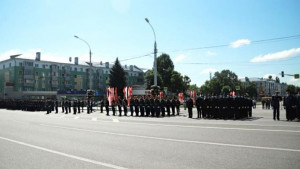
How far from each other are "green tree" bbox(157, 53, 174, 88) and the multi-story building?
20.6 metres

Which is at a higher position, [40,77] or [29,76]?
[29,76]

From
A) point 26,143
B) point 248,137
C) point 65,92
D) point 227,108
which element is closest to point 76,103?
point 227,108

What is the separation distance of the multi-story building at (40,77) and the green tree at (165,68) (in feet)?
67.7

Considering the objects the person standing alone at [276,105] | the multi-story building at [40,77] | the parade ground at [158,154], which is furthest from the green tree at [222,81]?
the parade ground at [158,154]

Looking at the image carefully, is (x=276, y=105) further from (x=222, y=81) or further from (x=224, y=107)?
(x=222, y=81)

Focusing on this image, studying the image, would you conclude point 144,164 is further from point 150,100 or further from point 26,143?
point 150,100

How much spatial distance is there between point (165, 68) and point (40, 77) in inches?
1562

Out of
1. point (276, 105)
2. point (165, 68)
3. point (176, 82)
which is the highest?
point (165, 68)

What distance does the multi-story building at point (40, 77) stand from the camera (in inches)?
3027

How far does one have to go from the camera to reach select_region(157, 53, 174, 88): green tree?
8082 centimetres

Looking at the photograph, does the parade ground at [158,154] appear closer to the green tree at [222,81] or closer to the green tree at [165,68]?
the green tree at [165,68]

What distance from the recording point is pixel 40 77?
8075 centimetres

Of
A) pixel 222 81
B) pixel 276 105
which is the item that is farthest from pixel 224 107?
pixel 222 81

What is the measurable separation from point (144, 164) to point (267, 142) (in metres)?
4.27
